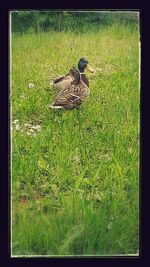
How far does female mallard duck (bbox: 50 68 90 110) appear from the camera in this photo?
5.62 m

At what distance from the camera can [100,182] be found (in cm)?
557

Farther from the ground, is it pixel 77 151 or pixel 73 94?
pixel 73 94

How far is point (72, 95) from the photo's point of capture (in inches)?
222

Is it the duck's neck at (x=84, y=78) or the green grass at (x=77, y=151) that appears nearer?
the green grass at (x=77, y=151)

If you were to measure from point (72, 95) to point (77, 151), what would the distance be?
335 mm

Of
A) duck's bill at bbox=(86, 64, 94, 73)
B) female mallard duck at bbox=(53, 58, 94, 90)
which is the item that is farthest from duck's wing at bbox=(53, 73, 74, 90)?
duck's bill at bbox=(86, 64, 94, 73)

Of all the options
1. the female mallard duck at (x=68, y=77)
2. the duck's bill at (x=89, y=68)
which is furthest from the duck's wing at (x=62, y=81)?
the duck's bill at (x=89, y=68)

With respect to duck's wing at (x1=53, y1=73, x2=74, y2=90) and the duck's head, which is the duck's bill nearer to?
the duck's head

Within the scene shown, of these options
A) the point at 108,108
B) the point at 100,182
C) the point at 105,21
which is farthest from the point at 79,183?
the point at 105,21

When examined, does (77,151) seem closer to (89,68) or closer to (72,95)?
(72,95)

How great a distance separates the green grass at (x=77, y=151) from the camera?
18.1 ft

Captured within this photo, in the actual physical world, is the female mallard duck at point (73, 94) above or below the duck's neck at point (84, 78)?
below

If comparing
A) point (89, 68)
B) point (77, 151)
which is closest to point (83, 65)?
point (89, 68)

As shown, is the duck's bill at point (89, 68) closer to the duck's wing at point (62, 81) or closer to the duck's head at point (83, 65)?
the duck's head at point (83, 65)
